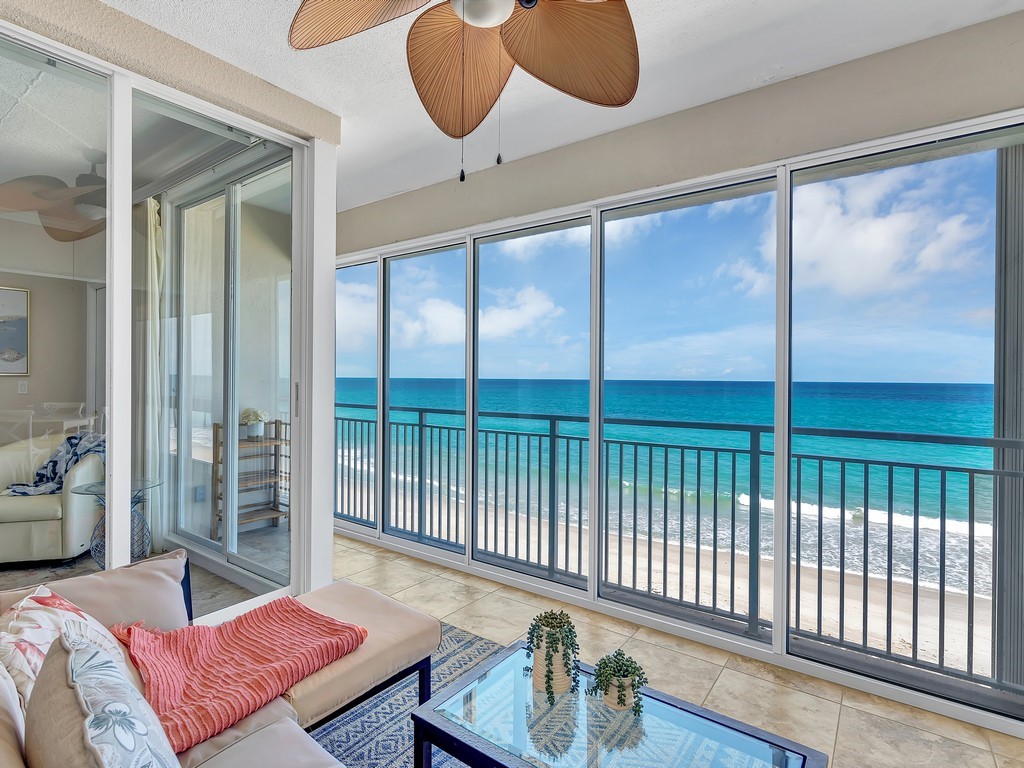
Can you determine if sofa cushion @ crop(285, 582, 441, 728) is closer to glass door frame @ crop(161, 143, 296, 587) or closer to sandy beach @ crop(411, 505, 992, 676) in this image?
glass door frame @ crop(161, 143, 296, 587)

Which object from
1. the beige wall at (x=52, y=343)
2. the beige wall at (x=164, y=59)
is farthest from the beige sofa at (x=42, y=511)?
the beige wall at (x=164, y=59)

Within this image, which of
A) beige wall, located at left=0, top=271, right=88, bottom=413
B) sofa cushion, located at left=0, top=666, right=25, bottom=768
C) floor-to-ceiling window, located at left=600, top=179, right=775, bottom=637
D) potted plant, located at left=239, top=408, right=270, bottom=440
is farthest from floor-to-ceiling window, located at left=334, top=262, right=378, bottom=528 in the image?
sofa cushion, located at left=0, top=666, right=25, bottom=768

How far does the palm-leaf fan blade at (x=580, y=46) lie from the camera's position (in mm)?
1319

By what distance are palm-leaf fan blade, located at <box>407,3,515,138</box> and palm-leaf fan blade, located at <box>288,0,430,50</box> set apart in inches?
5.1

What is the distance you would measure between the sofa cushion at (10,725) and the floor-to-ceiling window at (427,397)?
9.19 feet

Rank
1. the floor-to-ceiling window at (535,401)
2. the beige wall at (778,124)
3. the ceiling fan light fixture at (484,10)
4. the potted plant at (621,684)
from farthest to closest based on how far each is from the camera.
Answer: the floor-to-ceiling window at (535,401) → the beige wall at (778,124) → the potted plant at (621,684) → the ceiling fan light fixture at (484,10)

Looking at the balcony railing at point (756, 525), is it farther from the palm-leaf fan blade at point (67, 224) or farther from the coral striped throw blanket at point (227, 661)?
the palm-leaf fan blade at point (67, 224)

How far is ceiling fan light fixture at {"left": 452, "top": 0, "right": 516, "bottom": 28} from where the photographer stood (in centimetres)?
122

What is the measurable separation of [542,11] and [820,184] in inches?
65.5

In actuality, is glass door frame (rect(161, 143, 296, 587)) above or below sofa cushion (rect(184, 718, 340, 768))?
above

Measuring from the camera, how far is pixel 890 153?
2.20 meters

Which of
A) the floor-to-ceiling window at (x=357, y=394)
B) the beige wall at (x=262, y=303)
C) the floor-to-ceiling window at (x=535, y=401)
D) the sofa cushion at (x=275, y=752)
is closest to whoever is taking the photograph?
the sofa cushion at (x=275, y=752)

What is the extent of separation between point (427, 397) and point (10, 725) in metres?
3.13

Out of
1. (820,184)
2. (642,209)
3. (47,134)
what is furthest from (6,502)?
(820,184)
